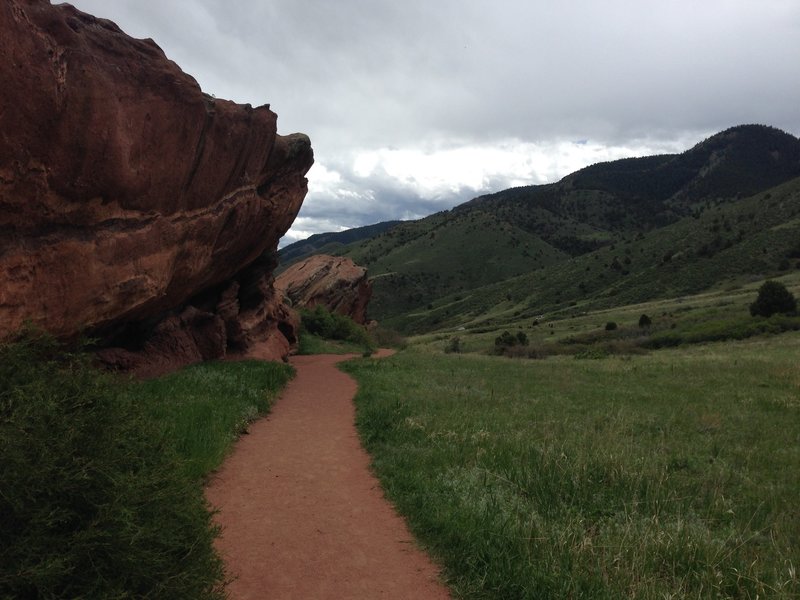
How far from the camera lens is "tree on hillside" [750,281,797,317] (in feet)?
117

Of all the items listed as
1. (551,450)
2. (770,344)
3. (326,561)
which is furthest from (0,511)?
(770,344)

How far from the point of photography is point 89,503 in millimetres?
3170

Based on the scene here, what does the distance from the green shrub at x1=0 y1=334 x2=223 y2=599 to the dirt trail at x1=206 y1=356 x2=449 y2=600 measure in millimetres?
1319

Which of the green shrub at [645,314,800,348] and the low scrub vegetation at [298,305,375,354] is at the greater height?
the low scrub vegetation at [298,305,375,354]

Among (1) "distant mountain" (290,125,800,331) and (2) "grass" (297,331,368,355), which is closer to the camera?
(2) "grass" (297,331,368,355)

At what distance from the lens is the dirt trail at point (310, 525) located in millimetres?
4812

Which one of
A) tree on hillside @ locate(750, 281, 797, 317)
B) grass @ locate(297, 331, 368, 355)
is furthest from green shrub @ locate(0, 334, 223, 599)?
tree on hillside @ locate(750, 281, 797, 317)

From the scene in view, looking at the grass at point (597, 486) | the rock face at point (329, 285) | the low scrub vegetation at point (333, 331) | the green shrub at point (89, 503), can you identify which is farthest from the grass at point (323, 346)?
the green shrub at point (89, 503)

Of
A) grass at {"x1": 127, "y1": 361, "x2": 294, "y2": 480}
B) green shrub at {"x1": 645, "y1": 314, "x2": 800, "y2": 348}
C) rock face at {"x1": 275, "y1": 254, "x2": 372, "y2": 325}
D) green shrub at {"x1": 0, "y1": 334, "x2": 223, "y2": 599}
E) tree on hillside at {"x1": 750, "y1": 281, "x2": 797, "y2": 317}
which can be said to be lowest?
green shrub at {"x1": 645, "y1": 314, "x2": 800, "y2": 348}

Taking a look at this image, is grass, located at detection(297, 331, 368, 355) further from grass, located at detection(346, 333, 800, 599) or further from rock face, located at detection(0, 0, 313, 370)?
grass, located at detection(346, 333, 800, 599)

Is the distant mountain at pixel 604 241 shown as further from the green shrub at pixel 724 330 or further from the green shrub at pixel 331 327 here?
the green shrub at pixel 331 327

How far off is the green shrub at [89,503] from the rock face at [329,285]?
36.1 meters

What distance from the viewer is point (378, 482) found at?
24.8 ft

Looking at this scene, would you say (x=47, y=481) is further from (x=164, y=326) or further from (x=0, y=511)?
(x=164, y=326)
